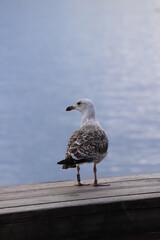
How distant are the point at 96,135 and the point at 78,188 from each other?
0.50 metres

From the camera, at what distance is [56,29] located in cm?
6253

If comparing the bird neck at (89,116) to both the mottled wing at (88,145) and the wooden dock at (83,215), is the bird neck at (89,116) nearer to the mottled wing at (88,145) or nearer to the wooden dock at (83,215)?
the mottled wing at (88,145)

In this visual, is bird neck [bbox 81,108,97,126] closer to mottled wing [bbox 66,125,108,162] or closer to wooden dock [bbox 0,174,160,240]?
mottled wing [bbox 66,125,108,162]

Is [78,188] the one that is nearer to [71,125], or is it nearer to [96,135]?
[96,135]

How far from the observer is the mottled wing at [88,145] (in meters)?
4.53

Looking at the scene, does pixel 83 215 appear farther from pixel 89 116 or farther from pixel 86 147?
pixel 89 116

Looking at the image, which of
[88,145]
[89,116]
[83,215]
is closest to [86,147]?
[88,145]

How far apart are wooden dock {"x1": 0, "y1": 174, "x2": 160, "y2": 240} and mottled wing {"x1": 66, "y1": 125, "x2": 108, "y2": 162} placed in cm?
43

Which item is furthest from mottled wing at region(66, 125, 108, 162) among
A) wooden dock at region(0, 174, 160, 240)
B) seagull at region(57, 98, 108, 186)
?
wooden dock at region(0, 174, 160, 240)

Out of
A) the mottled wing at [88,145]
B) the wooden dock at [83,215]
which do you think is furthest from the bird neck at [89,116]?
the wooden dock at [83,215]

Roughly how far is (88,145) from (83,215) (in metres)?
0.90

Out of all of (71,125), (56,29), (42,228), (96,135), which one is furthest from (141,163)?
(56,29)

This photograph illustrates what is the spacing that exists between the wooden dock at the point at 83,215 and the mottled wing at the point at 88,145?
1.40 feet

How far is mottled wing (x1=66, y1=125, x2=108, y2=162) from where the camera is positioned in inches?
178
